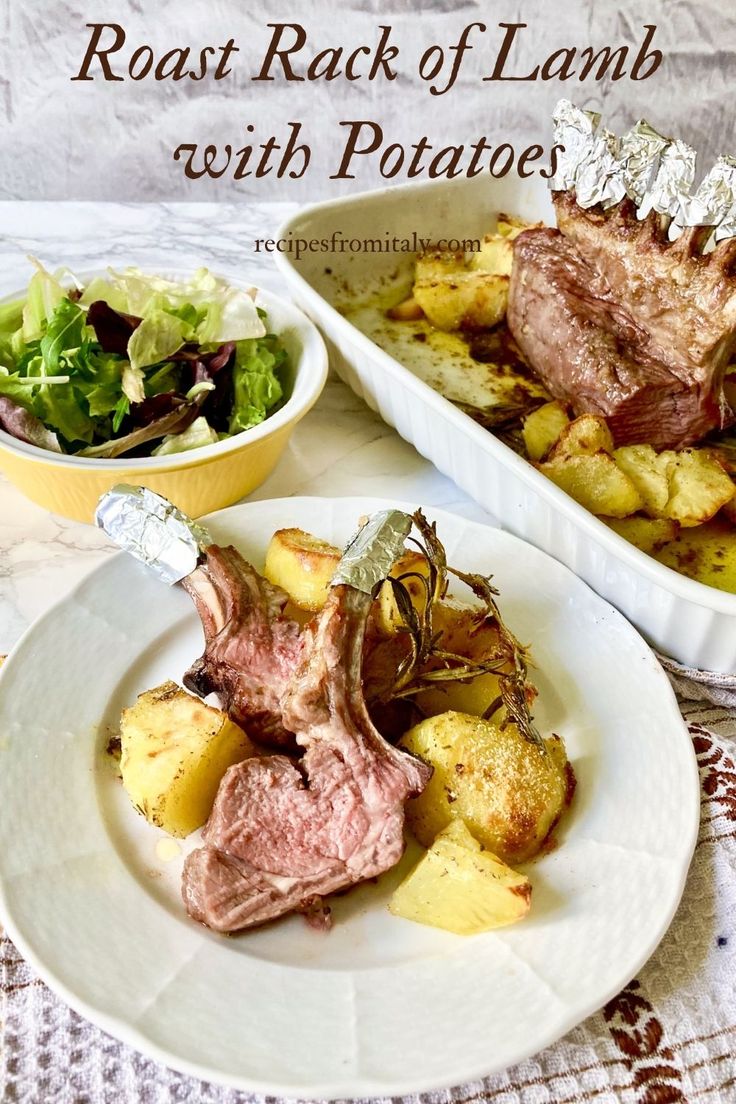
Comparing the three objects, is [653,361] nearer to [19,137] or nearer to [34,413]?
[34,413]

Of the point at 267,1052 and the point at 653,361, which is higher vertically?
the point at 653,361

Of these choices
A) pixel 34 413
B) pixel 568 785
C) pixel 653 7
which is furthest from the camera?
pixel 653 7

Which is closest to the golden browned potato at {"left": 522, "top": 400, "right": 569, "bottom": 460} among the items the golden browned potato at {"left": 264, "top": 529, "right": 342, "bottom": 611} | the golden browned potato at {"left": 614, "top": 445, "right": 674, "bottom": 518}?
the golden browned potato at {"left": 614, "top": 445, "right": 674, "bottom": 518}

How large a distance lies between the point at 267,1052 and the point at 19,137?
2.82m

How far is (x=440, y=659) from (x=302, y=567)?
241 mm

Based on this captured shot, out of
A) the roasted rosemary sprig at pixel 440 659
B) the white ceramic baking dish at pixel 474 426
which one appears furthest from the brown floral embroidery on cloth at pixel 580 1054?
the white ceramic baking dish at pixel 474 426

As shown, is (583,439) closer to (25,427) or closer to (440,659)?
(440,659)

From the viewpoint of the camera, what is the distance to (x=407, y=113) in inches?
116

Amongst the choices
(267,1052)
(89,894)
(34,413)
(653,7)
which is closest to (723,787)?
(267,1052)

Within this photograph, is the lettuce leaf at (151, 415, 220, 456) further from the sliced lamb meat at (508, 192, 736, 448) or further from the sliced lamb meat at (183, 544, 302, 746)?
the sliced lamb meat at (508, 192, 736, 448)

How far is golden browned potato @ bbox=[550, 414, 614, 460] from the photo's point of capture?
1.64 meters

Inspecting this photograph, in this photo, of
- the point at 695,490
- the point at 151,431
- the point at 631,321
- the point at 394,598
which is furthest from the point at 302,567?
the point at 631,321

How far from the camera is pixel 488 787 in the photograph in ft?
3.72

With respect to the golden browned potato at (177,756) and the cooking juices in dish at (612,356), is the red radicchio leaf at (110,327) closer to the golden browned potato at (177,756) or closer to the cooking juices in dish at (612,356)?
the cooking juices in dish at (612,356)
